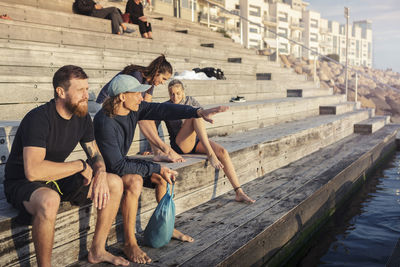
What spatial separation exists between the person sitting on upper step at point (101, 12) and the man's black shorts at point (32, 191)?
662 cm

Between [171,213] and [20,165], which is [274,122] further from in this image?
[20,165]

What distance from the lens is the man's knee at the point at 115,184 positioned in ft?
9.56

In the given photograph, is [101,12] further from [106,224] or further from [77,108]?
[106,224]

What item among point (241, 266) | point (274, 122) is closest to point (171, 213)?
point (241, 266)

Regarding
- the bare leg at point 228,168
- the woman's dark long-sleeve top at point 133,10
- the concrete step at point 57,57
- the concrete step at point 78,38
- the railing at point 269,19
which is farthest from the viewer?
the railing at point 269,19

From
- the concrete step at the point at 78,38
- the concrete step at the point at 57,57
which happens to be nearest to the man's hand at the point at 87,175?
the concrete step at the point at 57,57

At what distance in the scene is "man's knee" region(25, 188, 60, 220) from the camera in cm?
246

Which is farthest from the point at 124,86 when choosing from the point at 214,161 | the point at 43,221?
the point at 214,161

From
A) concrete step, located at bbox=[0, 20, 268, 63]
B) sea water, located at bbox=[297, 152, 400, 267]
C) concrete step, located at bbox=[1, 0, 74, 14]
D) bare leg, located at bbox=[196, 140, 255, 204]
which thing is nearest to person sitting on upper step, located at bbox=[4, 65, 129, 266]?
bare leg, located at bbox=[196, 140, 255, 204]

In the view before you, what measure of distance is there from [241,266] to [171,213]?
73 cm

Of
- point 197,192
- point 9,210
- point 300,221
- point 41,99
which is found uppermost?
point 41,99

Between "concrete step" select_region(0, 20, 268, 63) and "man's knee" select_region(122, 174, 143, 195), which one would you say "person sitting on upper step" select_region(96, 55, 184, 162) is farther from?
"concrete step" select_region(0, 20, 268, 63)

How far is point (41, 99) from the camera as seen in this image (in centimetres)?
482

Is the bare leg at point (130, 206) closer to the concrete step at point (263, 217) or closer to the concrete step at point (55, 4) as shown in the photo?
the concrete step at point (263, 217)
